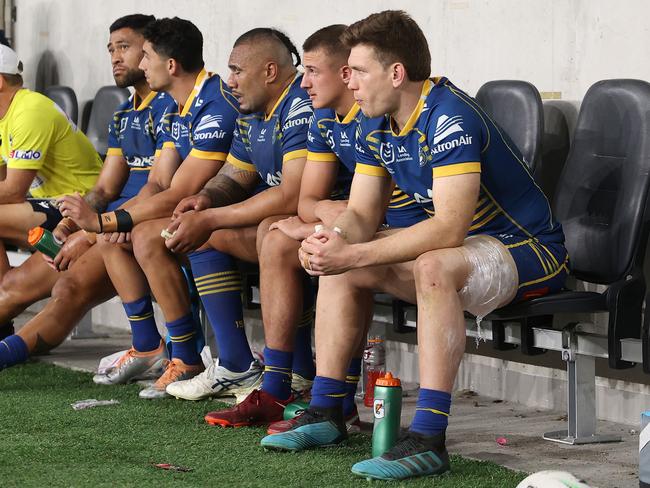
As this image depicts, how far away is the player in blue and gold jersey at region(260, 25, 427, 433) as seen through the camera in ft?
11.9

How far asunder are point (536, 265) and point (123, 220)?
1.62m

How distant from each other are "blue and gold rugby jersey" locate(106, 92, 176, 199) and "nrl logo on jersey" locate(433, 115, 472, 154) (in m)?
1.86

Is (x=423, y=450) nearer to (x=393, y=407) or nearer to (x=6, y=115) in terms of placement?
(x=393, y=407)

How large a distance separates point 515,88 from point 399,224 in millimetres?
647

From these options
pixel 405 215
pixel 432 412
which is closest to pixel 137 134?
pixel 405 215

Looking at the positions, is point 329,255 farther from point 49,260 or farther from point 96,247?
point 49,260

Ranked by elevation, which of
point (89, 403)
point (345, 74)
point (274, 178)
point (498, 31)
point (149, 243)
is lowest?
point (89, 403)

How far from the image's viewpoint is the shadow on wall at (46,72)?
697 centimetres

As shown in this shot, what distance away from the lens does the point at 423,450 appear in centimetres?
298

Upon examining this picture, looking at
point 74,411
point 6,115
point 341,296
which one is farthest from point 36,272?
point 341,296

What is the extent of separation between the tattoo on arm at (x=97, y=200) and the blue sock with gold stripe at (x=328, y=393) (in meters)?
1.93

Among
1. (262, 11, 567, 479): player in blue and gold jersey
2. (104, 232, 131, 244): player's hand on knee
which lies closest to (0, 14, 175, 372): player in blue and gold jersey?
(104, 232, 131, 244): player's hand on knee

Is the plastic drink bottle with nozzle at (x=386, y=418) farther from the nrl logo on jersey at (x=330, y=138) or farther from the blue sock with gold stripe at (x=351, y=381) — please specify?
the nrl logo on jersey at (x=330, y=138)

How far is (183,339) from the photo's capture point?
4312 millimetres
